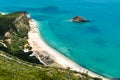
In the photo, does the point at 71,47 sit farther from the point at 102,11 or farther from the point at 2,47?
the point at 102,11

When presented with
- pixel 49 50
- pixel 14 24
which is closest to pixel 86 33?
pixel 14 24

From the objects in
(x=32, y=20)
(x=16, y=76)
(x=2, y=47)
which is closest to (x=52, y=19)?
(x=32, y=20)

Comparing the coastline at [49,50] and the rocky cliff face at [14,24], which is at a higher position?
the rocky cliff face at [14,24]

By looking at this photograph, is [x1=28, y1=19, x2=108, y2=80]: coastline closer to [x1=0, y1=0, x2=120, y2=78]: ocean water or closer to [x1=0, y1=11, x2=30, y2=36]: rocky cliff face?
[x1=0, y1=0, x2=120, y2=78]: ocean water

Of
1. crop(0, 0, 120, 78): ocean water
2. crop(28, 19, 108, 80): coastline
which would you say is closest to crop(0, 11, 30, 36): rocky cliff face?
crop(28, 19, 108, 80): coastline

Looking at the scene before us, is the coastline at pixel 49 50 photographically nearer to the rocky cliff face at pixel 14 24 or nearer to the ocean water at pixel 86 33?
the ocean water at pixel 86 33

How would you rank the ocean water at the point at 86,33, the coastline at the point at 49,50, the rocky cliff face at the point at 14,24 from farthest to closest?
the rocky cliff face at the point at 14,24
the ocean water at the point at 86,33
the coastline at the point at 49,50

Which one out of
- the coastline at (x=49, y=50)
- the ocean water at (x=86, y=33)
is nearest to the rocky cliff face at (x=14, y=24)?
the coastline at (x=49, y=50)
